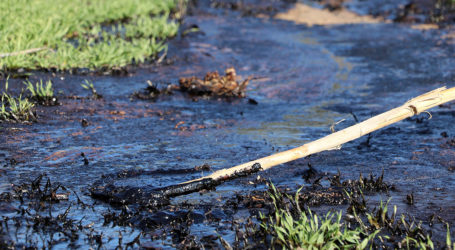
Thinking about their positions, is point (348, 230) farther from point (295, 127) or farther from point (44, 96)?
point (44, 96)

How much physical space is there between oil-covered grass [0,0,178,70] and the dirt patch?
3.45 m

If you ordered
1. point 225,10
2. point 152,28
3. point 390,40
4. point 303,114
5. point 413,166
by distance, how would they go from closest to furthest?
point 413,166 → point 303,114 → point 152,28 → point 390,40 → point 225,10

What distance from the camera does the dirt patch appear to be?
1421cm

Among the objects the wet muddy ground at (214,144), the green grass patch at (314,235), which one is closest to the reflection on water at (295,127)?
the wet muddy ground at (214,144)

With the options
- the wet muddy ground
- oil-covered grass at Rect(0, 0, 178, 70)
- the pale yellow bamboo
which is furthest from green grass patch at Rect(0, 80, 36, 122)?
the pale yellow bamboo

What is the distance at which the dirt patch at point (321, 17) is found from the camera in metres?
14.2

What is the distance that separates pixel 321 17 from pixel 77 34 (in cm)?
667

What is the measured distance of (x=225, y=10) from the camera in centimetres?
1497

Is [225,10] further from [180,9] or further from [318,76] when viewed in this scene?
[318,76]

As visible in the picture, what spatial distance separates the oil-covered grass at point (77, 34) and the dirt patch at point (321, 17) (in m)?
3.45

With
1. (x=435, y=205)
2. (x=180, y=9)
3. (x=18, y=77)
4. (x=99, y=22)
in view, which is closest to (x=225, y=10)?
(x=180, y=9)

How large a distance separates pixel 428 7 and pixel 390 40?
394 centimetres

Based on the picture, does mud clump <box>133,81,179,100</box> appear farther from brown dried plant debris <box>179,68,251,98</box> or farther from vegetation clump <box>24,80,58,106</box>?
vegetation clump <box>24,80,58,106</box>

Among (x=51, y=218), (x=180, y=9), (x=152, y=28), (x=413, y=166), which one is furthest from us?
(x=180, y=9)
